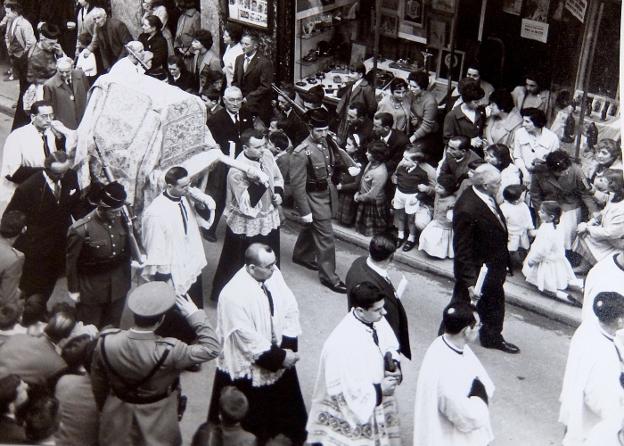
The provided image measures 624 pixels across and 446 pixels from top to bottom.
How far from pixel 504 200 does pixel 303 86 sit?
11.1 feet

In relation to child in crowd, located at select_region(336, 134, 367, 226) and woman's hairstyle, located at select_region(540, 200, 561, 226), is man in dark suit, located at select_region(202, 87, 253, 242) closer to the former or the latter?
child in crowd, located at select_region(336, 134, 367, 226)

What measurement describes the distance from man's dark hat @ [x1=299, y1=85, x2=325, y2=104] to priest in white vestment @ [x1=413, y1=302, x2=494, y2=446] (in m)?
4.71

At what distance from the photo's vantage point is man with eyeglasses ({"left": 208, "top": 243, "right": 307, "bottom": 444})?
4891 mm

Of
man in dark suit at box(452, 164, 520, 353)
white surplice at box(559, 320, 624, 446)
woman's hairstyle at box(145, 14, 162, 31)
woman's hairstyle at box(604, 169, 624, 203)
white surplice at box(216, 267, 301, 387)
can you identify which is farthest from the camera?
woman's hairstyle at box(145, 14, 162, 31)

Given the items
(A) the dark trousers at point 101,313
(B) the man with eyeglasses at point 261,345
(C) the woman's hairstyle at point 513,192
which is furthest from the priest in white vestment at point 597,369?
(A) the dark trousers at point 101,313

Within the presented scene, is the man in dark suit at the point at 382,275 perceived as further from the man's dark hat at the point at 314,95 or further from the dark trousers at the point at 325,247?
the man's dark hat at the point at 314,95

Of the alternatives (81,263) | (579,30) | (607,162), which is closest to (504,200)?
(607,162)

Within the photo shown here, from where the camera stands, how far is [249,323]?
489 centimetres

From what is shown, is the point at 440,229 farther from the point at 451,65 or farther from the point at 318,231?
the point at 451,65

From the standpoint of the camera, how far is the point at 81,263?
5668mm

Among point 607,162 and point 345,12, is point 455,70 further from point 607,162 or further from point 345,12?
point 607,162

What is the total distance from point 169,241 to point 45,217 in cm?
115

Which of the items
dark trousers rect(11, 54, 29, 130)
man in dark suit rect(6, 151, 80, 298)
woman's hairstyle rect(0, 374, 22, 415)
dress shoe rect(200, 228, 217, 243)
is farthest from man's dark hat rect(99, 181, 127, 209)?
dark trousers rect(11, 54, 29, 130)

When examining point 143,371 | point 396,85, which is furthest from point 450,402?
point 396,85
